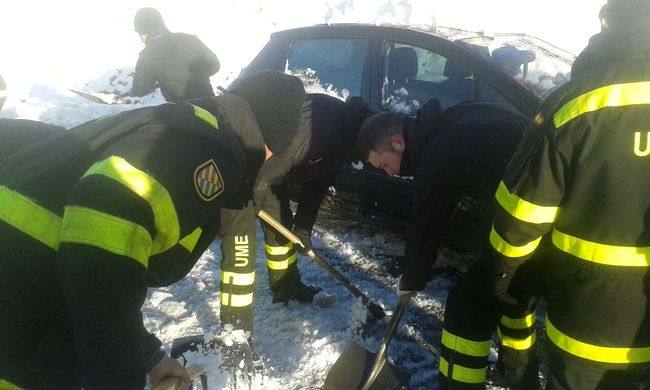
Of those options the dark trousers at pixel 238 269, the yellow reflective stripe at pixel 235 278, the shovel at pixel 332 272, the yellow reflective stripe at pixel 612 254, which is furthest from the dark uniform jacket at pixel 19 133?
the yellow reflective stripe at pixel 612 254

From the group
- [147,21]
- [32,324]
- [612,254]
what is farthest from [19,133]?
[147,21]

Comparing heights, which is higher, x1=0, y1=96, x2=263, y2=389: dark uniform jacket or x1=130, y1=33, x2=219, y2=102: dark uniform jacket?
x1=0, y1=96, x2=263, y2=389: dark uniform jacket

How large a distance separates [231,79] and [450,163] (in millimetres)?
8438

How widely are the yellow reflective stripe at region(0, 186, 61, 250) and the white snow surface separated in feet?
4.29

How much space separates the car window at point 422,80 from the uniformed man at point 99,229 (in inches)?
88.4

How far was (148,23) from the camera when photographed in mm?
4438

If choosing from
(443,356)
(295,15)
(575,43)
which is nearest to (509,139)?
(443,356)

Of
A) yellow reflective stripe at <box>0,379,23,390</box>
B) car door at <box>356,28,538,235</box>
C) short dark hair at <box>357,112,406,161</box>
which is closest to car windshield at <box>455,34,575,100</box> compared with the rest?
car door at <box>356,28,538,235</box>

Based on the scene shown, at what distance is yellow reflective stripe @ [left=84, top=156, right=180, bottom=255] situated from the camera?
39.7 inches

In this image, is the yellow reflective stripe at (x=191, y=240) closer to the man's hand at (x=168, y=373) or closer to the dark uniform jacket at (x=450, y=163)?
the man's hand at (x=168, y=373)

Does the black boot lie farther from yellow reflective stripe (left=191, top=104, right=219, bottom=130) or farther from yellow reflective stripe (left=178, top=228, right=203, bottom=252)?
yellow reflective stripe (left=191, top=104, right=219, bottom=130)

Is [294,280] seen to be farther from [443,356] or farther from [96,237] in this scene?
[96,237]

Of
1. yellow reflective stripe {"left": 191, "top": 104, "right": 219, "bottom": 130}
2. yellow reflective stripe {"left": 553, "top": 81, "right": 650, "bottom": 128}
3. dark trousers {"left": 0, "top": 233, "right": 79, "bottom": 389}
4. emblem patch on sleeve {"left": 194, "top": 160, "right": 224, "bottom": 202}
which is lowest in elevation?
dark trousers {"left": 0, "top": 233, "right": 79, "bottom": 389}

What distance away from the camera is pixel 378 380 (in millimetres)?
2338
